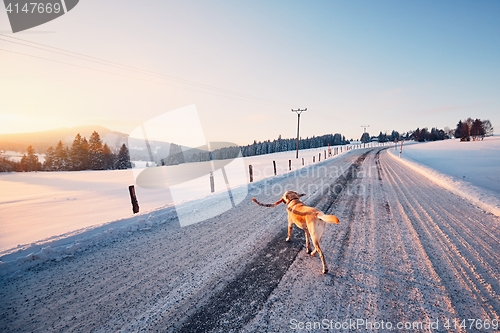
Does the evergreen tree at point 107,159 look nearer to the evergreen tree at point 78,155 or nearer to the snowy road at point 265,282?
the evergreen tree at point 78,155

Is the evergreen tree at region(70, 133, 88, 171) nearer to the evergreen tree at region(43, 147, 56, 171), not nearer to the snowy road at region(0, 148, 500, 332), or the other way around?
the evergreen tree at region(43, 147, 56, 171)

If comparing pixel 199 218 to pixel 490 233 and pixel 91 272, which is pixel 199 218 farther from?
pixel 490 233

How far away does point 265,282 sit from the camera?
337 centimetres

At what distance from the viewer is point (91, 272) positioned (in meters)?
3.89

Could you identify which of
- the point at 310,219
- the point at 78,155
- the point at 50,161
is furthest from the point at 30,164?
the point at 310,219

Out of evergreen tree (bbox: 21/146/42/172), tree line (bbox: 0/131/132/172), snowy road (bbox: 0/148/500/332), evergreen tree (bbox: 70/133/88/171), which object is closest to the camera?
snowy road (bbox: 0/148/500/332)

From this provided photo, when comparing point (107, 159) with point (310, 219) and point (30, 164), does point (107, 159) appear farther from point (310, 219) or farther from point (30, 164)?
point (310, 219)

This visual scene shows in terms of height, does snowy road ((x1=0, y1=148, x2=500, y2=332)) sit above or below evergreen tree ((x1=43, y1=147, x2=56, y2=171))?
below

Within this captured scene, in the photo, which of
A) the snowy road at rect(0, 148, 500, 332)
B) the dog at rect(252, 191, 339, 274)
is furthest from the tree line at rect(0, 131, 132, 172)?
the dog at rect(252, 191, 339, 274)

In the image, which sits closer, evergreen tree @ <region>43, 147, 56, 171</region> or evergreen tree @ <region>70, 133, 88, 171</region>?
evergreen tree @ <region>70, 133, 88, 171</region>

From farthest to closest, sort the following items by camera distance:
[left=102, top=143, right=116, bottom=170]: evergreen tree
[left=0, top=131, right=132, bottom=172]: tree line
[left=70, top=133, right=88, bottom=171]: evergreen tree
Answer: [left=102, top=143, right=116, bottom=170]: evergreen tree → [left=0, top=131, right=132, bottom=172]: tree line → [left=70, top=133, right=88, bottom=171]: evergreen tree

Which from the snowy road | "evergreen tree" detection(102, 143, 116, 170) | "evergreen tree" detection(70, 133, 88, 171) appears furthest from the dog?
"evergreen tree" detection(102, 143, 116, 170)

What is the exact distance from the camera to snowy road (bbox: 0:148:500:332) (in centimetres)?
269

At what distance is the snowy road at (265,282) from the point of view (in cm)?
269
